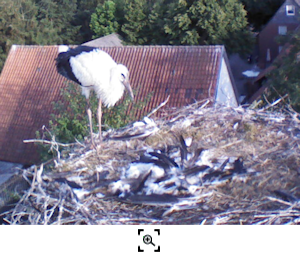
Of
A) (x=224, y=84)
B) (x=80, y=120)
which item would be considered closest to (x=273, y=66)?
(x=224, y=84)

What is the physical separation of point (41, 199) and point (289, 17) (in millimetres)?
17614

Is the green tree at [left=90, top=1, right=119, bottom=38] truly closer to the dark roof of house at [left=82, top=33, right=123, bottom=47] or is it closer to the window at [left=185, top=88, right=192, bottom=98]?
the dark roof of house at [left=82, top=33, right=123, bottom=47]

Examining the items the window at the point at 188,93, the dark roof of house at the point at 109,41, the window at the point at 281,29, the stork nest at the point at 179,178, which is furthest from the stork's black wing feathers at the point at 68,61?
the window at the point at 281,29

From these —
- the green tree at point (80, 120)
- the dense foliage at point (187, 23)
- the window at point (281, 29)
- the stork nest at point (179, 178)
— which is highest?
the stork nest at point (179, 178)

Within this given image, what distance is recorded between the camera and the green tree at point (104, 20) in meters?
19.5

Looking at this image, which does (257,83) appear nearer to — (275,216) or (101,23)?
(101,23)

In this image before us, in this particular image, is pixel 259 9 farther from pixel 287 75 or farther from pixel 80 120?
pixel 80 120

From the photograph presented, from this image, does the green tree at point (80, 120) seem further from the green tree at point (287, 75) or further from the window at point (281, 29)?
the window at point (281, 29)

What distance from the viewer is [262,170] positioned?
333 cm

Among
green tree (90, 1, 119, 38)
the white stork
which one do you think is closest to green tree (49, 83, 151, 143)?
the white stork

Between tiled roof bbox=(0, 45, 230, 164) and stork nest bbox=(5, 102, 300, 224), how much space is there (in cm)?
564

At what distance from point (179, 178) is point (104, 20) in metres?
17.7

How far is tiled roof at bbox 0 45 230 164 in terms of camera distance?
1009 cm

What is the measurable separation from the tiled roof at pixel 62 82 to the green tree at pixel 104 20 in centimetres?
796
